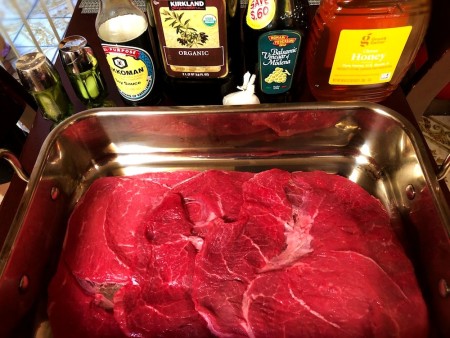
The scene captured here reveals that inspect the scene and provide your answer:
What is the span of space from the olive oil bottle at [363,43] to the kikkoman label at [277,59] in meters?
0.09

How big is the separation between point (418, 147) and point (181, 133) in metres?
0.73

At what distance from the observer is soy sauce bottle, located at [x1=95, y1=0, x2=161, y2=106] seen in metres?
1.13

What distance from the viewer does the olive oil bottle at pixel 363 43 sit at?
1.07m

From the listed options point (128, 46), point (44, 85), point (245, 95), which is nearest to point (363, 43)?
point (245, 95)

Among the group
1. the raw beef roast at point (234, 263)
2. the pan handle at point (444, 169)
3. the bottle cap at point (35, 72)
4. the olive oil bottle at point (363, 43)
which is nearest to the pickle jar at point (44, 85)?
the bottle cap at point (35, 72)

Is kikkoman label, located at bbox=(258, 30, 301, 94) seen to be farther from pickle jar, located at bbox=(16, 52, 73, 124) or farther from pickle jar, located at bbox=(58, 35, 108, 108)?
pickle jar, located at bbox=(16, 52, 73, 124)

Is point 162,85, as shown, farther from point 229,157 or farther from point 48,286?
point 48,286

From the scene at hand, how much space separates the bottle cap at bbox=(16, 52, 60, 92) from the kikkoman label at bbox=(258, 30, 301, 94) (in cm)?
66

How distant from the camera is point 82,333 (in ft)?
3.38

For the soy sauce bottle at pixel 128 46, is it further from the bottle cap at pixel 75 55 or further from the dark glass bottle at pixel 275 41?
the dark glass bottle at pixel 275 41

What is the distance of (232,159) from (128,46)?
50cm

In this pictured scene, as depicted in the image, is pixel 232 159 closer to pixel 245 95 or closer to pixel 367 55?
pixel 245 95

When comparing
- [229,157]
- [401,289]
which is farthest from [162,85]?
[401,289]

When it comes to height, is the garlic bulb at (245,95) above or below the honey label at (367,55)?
below
